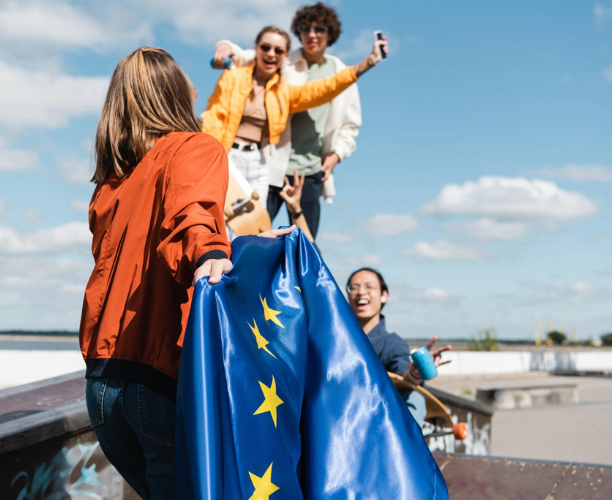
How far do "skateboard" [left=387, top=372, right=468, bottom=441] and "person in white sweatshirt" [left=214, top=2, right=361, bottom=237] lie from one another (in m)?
1.68

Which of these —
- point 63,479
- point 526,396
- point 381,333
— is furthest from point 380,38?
point 526,396

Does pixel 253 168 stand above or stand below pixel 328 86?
below

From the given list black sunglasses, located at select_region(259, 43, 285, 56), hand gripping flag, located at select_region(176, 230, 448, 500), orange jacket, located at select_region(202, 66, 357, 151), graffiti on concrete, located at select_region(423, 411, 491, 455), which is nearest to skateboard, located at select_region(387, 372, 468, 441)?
graffiti on concrete, located at select_region(423, 411, 491, 455)

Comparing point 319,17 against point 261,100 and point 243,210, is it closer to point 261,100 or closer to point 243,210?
point 261,100

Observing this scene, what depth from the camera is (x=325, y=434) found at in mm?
1940

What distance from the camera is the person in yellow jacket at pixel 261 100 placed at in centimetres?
457

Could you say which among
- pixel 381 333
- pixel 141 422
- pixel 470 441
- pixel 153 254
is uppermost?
pixel 153 254

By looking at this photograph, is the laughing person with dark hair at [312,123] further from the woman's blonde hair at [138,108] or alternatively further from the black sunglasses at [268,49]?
the woman's blonde hair at [138,108]

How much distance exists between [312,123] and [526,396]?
8914 mm

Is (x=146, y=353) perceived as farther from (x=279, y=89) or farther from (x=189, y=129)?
(x=279, y=89)

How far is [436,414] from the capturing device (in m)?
4.01

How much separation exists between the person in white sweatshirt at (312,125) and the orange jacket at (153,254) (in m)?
3.02

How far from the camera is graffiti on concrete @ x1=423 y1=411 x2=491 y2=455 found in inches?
211

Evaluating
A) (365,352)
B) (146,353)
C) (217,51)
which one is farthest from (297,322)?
(217,51)
